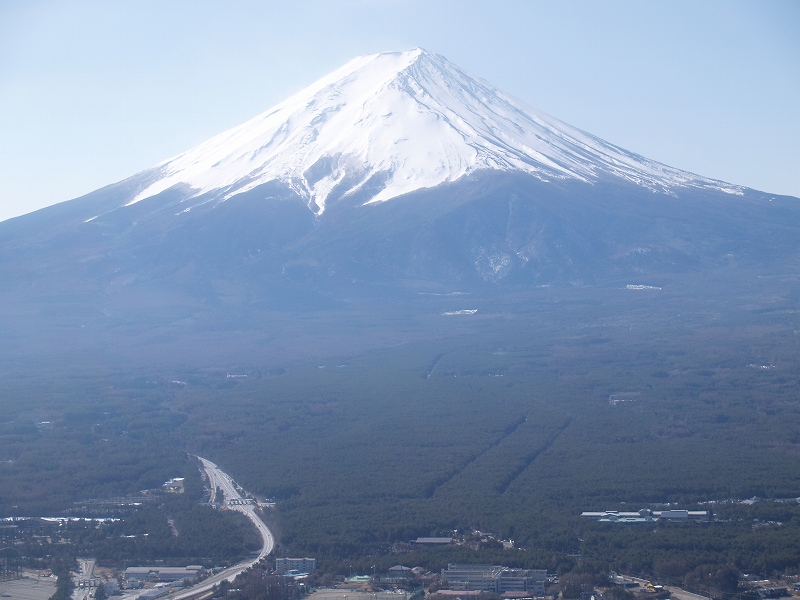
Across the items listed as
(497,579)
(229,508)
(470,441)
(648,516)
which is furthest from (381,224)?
(497,579)

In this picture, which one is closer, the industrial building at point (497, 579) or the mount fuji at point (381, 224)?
the industrial building at point (497, 579)

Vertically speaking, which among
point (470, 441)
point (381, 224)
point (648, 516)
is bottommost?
point (648, 516)

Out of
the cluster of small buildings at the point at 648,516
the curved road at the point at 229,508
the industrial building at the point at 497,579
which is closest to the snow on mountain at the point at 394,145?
the curved road at the point at 229,508

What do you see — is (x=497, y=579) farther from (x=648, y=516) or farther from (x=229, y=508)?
(x=229, y=508)

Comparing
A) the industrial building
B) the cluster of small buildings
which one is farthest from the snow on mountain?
the industrial building

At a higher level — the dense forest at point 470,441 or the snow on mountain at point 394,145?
the snow on mountain at point 394,145

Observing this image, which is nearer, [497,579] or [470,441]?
[497,579]

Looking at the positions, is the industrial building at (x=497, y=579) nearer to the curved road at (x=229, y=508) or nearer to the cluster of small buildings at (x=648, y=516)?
the curved road at (x=229, y=508)
